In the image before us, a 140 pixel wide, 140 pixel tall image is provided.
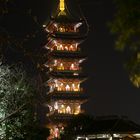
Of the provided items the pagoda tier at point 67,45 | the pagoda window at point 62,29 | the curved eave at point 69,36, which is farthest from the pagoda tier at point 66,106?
the pagoda window at point 62,29

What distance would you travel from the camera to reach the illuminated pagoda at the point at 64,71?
223 feet

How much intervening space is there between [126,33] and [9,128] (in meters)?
17.7

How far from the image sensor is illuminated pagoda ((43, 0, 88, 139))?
67875 mm

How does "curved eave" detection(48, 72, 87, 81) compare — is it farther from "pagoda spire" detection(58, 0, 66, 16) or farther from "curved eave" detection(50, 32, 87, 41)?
"pagoda spire" detection(58, 0, 66, 16)

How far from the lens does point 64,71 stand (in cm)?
6981

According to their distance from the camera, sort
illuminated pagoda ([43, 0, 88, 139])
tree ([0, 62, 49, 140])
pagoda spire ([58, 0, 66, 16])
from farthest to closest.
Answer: pagoda spire ([58, 0, 66, 16]) < illuminated pagoda ([43, 0, 88, 139]) < tree ([0, 62, 49, 140])

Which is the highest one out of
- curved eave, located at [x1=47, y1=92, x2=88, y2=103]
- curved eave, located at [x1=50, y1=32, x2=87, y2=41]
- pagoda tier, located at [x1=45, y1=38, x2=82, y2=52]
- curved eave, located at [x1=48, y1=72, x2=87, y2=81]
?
curved eave, located at [x1=50, y1=32, x2=87, y2=41]

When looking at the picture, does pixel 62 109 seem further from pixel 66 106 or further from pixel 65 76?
pixel 65 76

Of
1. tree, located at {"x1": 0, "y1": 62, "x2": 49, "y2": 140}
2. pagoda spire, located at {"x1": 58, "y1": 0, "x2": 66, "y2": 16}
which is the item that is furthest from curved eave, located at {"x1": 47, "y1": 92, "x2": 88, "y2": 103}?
tree, located at {"x1": 0, "y1": 62, "x2": 49, "y2": 140}

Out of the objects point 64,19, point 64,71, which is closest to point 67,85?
point 64,71

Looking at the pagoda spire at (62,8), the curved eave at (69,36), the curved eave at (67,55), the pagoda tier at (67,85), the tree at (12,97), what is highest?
the pagoda spire at (62,8)

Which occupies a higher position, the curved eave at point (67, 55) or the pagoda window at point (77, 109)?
the curved eave at point (67, 55)

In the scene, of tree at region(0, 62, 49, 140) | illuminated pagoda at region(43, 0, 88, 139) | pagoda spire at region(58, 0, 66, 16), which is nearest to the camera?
tree at region(0, 62, 49, 140)

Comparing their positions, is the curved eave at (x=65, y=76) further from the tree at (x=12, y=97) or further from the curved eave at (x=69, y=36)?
the tree at (x=12, y=97)
